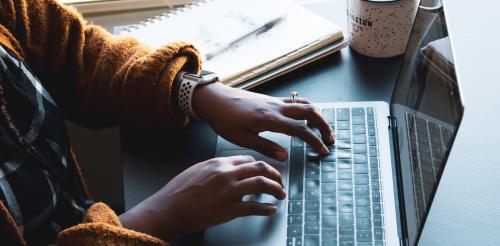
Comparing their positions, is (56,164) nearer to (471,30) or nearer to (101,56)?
(101,56)

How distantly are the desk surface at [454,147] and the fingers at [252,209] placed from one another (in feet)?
0.45

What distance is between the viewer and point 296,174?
787 millimetres

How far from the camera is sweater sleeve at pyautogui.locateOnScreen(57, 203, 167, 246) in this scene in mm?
669

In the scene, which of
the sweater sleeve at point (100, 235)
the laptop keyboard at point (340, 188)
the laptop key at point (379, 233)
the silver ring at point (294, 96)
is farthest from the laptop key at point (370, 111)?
the sweater sleeve at point (100, 235)

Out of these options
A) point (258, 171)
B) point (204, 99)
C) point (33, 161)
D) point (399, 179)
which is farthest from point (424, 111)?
point (33, 161)

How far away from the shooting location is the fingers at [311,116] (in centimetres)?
82

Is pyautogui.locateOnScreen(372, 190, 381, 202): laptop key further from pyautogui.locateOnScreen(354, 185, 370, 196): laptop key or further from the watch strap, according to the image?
the watch strap

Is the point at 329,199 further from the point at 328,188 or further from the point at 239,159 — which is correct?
the point at 239,159

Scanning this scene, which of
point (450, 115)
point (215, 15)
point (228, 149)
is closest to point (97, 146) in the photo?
point (215, 15)

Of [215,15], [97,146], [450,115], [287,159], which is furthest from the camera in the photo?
[97,146]

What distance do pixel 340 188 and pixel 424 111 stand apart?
138 millimetres

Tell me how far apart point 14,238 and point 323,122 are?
0.41 metres

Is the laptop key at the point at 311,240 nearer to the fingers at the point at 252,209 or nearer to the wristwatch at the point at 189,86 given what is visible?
the fingers at the point at 252,209

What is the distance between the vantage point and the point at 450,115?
60 centimetres
